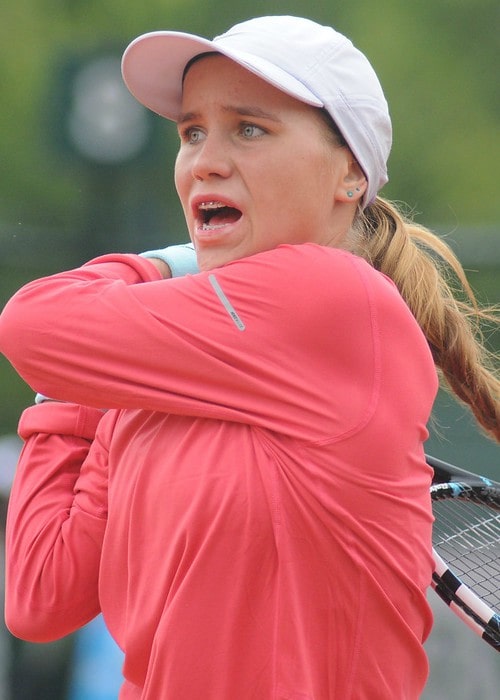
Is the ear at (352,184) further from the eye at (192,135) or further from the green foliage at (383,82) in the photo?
the green foliage at (383,82)

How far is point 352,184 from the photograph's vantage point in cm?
174

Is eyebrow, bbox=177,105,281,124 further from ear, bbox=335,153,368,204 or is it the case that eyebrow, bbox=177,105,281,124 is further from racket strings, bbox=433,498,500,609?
racket strings, bbox=433,498,500,609

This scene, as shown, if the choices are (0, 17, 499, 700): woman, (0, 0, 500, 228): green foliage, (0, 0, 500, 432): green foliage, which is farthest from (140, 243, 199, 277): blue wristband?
(0, 0, 500, 228): green foliage

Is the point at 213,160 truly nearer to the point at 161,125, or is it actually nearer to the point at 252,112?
the point at 252,112

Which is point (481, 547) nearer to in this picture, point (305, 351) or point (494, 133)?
point (305, 351)

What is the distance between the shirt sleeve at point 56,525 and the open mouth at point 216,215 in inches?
13.9

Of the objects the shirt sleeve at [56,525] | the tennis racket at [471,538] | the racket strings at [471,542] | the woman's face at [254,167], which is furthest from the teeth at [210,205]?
the racket strings at [471,542]

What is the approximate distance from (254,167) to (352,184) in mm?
176

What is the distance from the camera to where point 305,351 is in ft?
5.01

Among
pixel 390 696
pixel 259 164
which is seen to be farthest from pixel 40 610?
pixel 259 164

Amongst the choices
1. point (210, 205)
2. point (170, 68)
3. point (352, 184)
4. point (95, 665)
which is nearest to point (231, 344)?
point (210, 205)

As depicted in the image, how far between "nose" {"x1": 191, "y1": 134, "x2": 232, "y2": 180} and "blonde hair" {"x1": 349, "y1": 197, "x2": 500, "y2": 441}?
24cm

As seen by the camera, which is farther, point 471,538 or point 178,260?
point 471,538

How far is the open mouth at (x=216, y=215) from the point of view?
1690 mm
